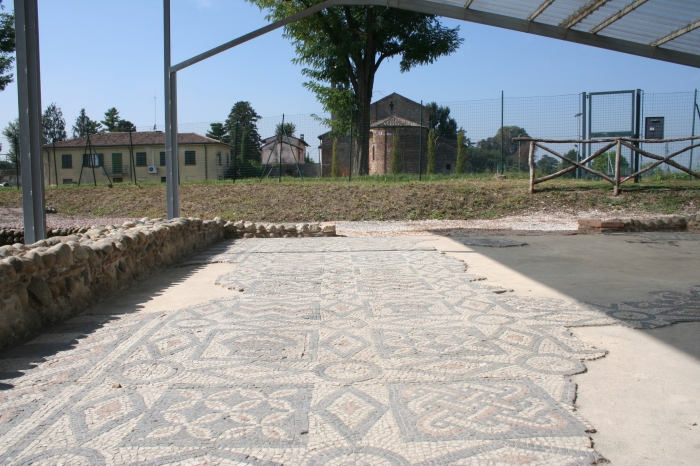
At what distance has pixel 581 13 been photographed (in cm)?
673

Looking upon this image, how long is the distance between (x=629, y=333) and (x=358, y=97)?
22641mm

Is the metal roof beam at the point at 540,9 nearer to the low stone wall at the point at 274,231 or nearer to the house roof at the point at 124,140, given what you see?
the low stone wall at the point at 274,231

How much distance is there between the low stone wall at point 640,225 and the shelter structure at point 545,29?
9.87 ft

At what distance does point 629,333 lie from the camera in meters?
3.17

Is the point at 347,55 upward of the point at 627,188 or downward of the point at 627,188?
upward

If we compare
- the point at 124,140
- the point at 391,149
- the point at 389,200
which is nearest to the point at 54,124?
the point at 124,140

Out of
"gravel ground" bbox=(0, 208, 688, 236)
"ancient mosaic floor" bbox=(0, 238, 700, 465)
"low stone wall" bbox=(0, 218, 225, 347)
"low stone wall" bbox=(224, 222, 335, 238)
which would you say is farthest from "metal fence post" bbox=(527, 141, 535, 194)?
"low stone wall" bbox=(0, 218, 225, 347)

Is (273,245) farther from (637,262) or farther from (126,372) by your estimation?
(126,372)

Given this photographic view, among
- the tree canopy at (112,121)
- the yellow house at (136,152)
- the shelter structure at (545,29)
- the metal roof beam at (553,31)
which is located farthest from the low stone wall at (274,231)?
the tree canopy at (112,121)

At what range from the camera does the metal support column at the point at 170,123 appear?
7.87 m

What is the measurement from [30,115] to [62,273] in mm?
2652

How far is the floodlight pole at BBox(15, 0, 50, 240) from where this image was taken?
5.35 meters

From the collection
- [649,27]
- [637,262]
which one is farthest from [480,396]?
[649,27]

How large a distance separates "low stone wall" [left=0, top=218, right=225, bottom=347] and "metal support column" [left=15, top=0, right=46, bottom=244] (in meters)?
0.61
